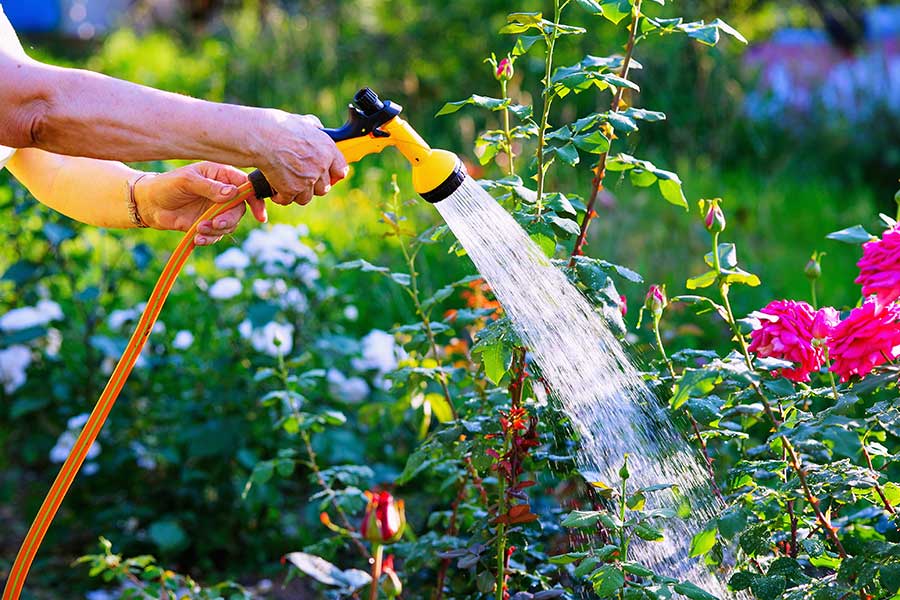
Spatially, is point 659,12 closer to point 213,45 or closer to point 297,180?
point 213,45

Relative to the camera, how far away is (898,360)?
152cm

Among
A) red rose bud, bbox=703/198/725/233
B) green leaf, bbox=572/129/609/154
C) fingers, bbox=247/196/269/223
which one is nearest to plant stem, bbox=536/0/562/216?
green leaf, bbox=572/129/609/154

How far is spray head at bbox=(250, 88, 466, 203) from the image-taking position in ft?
5.01

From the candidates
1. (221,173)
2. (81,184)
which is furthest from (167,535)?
(221,173)

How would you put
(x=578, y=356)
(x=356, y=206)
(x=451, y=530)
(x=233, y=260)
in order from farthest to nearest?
(x=356, y=206)
(x=233, y=260)
(x=451, y=530)
(x=578, y=356)

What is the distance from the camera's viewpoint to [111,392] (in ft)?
5.09

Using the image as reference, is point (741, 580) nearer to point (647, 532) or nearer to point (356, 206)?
point (647, 532)

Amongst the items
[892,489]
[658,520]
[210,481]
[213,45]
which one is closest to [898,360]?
[892,489]

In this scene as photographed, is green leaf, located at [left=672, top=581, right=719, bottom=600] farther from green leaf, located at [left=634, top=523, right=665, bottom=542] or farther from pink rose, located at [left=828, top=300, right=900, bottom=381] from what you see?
pink rose, located at [left=828, top=300, right=900, bottom=381]

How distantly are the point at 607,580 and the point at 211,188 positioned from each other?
761 millimetres

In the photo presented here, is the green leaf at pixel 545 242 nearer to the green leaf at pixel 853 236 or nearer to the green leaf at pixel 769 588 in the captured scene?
the green leaf at pixel 853 236

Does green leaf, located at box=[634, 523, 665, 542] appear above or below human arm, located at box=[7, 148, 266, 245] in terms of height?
below

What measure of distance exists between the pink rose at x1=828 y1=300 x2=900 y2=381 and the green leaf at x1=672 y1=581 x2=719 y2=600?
0.30m

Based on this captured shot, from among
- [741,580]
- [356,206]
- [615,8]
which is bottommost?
[356,206]
